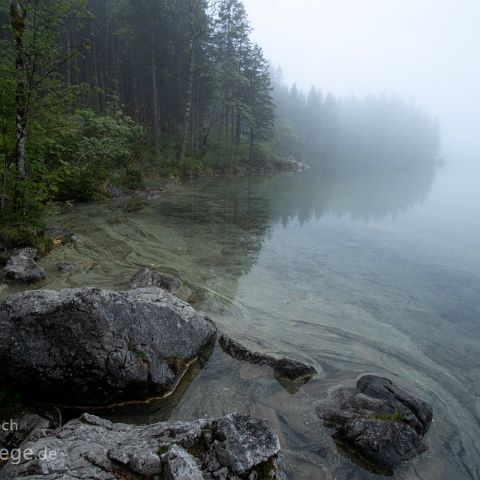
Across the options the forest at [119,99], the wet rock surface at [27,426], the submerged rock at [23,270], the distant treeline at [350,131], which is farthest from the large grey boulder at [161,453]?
the distant treeline at [350,131]

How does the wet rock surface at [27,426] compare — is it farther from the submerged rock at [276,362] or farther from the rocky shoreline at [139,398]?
the submerged rock at [276,362]

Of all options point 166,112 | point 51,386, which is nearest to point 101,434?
point 51,386

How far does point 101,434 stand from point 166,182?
22482 mm

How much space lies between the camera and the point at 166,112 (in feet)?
129

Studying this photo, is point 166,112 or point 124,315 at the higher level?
point 166,112

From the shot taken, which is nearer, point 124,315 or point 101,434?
point 101,434

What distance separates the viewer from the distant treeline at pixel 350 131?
92.1 meters

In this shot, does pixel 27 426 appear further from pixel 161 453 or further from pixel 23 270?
pixel 23 270

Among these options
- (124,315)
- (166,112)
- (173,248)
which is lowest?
(173,248)

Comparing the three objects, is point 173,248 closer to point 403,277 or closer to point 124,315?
point 124,315

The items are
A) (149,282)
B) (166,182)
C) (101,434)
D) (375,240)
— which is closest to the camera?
(101,434)

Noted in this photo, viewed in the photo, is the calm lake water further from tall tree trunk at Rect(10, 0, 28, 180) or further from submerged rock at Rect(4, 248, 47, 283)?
tall tree trunk at Rect(10, 0, 28, 180)

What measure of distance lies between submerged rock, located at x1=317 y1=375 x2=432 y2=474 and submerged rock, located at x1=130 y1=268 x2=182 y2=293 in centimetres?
442

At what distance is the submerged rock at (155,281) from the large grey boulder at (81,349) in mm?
2833
